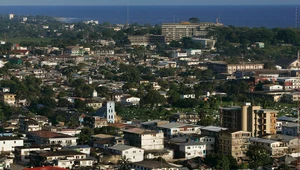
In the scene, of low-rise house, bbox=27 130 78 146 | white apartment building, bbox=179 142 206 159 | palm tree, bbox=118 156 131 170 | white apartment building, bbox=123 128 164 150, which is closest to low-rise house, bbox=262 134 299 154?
white apartment building, bbox=179 142 206 159

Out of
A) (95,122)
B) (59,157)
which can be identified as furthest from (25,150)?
(95,122)

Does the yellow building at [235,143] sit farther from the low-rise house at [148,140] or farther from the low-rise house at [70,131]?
the low-rise house at [70,131]

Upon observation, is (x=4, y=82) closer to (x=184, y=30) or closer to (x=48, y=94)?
(x=48, y=94)

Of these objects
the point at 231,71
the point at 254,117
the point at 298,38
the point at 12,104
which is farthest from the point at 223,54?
the point at 254,117

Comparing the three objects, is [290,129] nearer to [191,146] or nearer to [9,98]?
[191,146]

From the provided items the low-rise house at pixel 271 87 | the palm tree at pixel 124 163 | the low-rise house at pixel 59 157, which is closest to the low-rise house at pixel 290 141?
the palm tree at pixel 124 163

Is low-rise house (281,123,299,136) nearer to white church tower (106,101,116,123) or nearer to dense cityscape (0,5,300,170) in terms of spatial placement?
dense cityscape (0,5,300,170)
